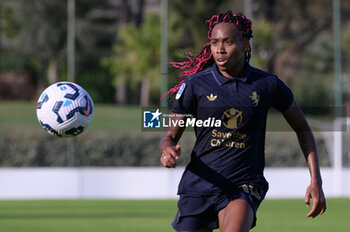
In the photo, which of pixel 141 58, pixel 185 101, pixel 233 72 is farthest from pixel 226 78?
pixel 141 58

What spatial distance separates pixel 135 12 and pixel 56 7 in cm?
518

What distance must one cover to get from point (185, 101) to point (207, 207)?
0.76 metres

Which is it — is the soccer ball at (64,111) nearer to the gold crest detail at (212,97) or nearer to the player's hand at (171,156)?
the gold crest detail at (212,97)

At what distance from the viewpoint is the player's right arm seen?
4465 mm

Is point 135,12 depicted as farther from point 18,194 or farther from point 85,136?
point 18,194

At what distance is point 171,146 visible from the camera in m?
4.69

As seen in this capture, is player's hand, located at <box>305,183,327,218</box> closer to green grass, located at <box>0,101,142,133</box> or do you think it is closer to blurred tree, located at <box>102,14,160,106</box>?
blurred tree, located at <box>102,14,160,106</box>

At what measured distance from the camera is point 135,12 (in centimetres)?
3338

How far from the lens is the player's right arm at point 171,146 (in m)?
4.46

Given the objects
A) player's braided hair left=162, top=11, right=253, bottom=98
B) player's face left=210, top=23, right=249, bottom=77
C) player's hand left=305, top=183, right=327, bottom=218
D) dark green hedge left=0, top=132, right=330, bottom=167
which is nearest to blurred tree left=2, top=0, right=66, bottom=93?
dark green hedge left=0, top=132, right=330, bottom=167

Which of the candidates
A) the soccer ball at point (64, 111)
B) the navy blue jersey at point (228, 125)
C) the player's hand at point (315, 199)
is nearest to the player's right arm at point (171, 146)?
the navy blue jersey at point (228, 125)

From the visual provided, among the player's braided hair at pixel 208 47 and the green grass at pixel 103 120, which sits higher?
the player's braided hair at pixel 208 47

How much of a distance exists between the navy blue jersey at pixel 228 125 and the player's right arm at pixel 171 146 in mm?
131

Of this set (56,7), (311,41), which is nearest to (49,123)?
(311,41)
